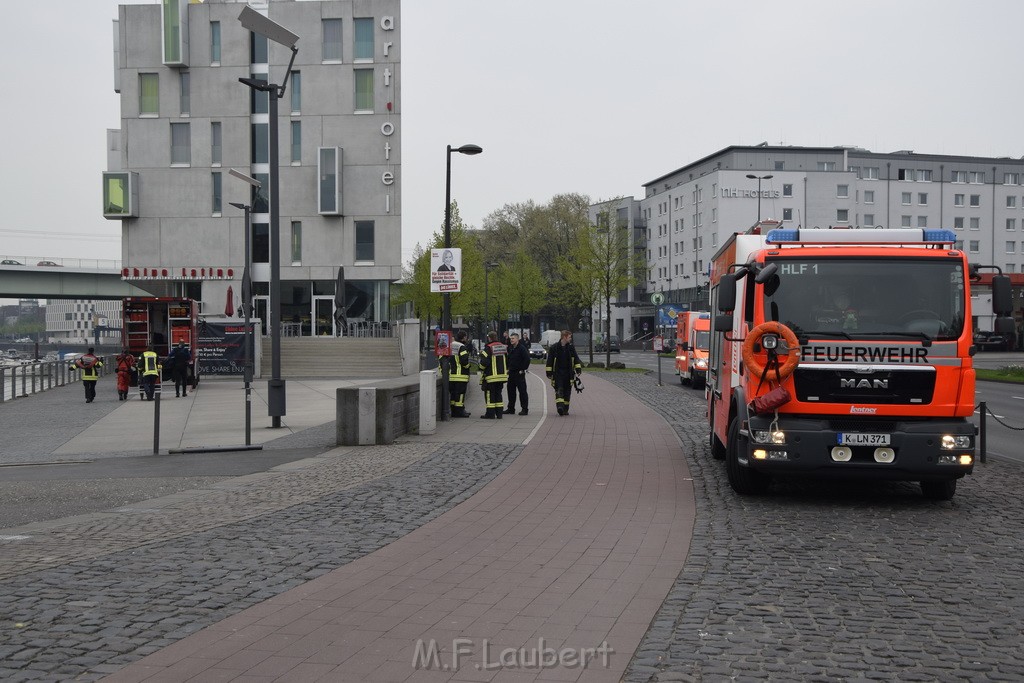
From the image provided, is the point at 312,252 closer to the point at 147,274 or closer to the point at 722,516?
the point at 147,274

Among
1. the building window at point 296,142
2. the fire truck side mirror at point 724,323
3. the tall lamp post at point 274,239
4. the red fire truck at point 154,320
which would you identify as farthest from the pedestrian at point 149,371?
the building window at point 296,142

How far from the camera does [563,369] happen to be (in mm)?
20109

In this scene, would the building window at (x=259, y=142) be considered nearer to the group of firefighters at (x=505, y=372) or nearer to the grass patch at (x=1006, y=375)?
Result: the grass patch at (x=1006, y=375)

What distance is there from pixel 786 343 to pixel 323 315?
47.2 meters

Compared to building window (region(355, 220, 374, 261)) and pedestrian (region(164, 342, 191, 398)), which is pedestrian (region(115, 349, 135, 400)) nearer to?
pedestrian (region(164, 342, 191, 398))

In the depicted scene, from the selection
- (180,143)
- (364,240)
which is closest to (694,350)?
(364,240)

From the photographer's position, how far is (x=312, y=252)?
53969 millimetres

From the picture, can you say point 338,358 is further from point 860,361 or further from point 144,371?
point 860,361

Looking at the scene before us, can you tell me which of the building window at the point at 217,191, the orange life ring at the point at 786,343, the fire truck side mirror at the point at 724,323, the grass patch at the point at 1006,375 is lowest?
the grass patch at the point at 1006,375

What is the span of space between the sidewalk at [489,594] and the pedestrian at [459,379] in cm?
659

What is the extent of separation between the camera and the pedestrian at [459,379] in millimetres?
19375

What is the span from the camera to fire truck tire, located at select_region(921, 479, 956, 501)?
10.1 metres

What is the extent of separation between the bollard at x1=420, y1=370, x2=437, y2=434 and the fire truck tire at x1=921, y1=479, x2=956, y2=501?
830 centimetres

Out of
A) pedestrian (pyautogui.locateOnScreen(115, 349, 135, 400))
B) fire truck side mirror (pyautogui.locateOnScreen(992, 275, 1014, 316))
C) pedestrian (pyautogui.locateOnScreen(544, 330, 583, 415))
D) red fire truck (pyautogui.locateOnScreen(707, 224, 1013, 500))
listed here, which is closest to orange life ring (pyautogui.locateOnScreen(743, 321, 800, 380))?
red fire truck (pyautogui.locateOnScreen(707, 224, 1013, 500))
